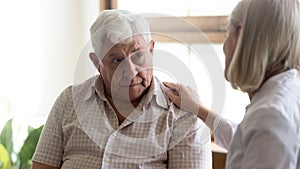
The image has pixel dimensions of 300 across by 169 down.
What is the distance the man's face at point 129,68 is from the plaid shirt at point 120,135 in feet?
0.17

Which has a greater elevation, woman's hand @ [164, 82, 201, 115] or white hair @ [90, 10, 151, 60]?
white hair @ [90, 10, 151, 60]

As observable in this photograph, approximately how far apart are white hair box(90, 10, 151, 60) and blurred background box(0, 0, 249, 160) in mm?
452

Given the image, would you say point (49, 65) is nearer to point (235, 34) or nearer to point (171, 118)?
point (171, 118)

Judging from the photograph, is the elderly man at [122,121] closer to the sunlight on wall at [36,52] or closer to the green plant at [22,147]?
the green plant at [22,147]

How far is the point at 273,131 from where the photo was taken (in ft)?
3.23

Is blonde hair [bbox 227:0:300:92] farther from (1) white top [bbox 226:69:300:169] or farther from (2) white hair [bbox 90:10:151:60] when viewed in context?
(2) white hair [bbox 90:10:151:60]

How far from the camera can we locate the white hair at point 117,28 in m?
1.50

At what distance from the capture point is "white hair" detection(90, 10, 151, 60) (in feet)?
4.94

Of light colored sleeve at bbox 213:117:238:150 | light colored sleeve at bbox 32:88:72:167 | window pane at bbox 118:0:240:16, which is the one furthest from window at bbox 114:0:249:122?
light colored sleeve at bbox 32:88:72:167

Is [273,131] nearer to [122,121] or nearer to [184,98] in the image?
[184,98]

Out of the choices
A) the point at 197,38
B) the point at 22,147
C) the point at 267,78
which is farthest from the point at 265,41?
the point at 22,147

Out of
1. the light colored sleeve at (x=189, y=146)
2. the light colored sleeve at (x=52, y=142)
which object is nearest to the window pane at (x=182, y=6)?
the light colored sleeve at (x=189, y=146)

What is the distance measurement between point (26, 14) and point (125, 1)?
0.51 meters

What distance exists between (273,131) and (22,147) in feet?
4.53
